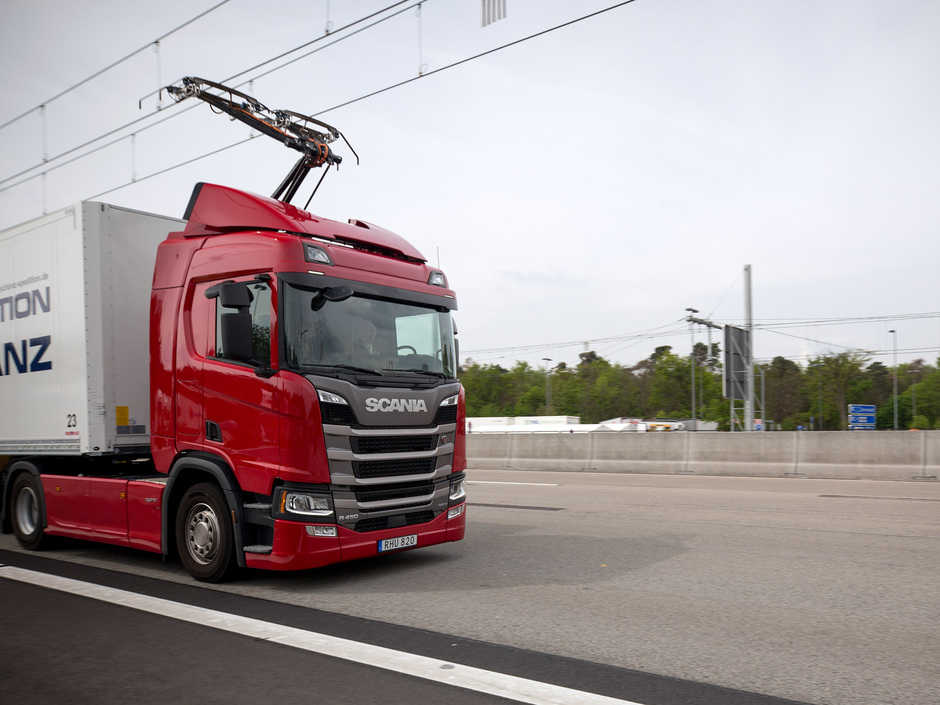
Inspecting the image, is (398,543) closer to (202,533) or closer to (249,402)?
(202,533)

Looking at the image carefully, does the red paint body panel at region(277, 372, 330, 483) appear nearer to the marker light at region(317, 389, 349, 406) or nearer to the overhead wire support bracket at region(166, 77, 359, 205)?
the marker light at region(317, 389, 349, 406)

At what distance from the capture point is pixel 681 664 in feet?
14.9

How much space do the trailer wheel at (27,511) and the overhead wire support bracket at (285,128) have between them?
4.51m

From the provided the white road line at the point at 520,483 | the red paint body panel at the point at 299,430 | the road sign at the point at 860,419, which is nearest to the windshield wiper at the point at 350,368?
the red paint body panel at the point at 299,430

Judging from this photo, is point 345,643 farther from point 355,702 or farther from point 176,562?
point 176,562

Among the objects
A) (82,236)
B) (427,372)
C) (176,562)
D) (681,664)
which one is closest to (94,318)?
(82,236)

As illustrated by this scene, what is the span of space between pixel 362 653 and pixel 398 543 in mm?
2342

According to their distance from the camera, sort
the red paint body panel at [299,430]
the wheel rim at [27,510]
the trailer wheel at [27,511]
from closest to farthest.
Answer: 1. the red paint body panel at [299,430]
2. the trailer wheel at [27,511]
3. the wheel rim at [27,510]

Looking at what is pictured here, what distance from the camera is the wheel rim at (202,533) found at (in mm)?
6941

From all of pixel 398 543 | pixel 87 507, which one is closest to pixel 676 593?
pixel 398 543

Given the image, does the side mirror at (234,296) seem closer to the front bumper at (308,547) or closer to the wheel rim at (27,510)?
the front bumper at (308,547)

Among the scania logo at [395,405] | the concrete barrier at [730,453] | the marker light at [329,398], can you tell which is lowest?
the concrete barrier at [730,453]

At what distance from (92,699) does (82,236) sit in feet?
17.9

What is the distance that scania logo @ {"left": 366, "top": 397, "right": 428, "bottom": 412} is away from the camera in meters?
6.78
